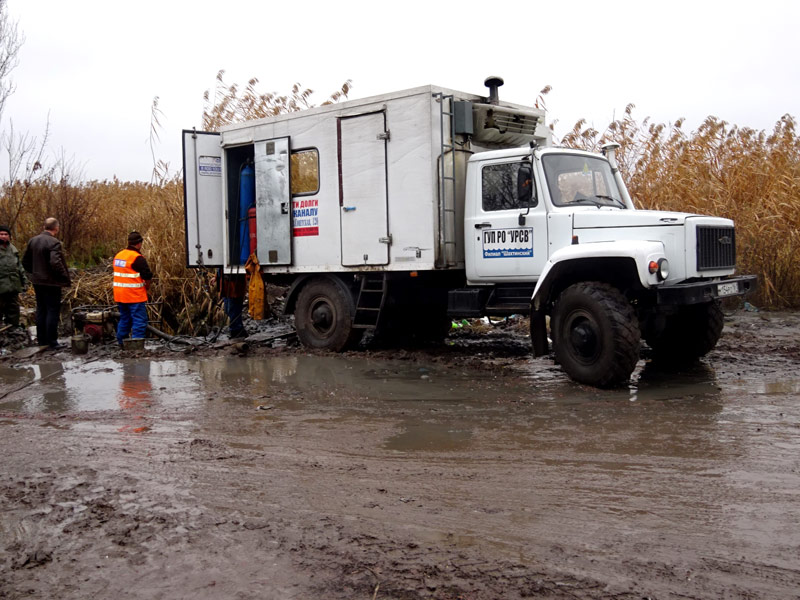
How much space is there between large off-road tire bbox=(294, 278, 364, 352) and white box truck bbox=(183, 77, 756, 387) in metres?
0.02

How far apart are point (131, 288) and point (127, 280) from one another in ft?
0.42

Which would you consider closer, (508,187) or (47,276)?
(508,187)

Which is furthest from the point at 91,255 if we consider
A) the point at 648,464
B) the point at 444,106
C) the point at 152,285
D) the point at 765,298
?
the point at 648,464

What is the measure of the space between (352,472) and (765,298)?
9.25m

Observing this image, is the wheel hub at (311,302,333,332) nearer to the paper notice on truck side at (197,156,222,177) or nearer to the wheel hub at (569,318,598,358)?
the paper notice on truck side at (197,156,222,177)

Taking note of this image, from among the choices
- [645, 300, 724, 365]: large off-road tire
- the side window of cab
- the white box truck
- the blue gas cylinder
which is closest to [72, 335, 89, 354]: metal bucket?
the white box truck

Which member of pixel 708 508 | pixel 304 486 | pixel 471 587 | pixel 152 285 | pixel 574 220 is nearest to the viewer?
pixel 471 587

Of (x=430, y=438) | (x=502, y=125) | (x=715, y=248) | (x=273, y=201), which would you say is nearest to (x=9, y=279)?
(x=273, y=201)

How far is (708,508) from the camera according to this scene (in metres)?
3.85

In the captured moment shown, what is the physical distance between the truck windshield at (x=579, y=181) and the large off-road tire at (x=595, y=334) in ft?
3.86

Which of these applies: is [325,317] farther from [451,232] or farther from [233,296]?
[451,232]

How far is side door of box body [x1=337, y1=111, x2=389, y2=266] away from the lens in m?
9.46

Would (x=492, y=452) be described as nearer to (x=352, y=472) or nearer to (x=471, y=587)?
(x=352, y=472)

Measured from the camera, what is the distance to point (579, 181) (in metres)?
8.47
